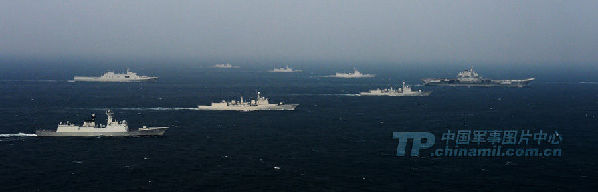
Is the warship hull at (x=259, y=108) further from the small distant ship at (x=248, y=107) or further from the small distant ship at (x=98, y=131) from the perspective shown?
the small distant ship at (x=98, y=131)

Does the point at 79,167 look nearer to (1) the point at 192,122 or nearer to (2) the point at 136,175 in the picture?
(2) the point at 136,175

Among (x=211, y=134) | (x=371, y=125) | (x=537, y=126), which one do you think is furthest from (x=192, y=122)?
(x=537, y=126)

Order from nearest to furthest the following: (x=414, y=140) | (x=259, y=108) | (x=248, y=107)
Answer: (x=414, y=140) → (x=248, y=107) → (x=259, y=108)

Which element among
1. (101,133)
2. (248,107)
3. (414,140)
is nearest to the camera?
(414,140)

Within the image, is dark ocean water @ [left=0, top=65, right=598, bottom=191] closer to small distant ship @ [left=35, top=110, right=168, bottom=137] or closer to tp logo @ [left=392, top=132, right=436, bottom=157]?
tp logo @ [left=392, top=132, right=436, bottom=157]

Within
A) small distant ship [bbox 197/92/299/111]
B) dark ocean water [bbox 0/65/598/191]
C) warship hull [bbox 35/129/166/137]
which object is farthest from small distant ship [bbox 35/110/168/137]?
small distant ship [bbox 197/92/299/111]

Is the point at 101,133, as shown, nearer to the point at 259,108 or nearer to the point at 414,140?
the point at 259,108

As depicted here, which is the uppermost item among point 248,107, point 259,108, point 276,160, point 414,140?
point 248,107

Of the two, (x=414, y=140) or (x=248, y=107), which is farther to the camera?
(x=248, y=107)

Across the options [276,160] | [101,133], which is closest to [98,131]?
[101,133]

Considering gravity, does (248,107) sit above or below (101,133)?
above
